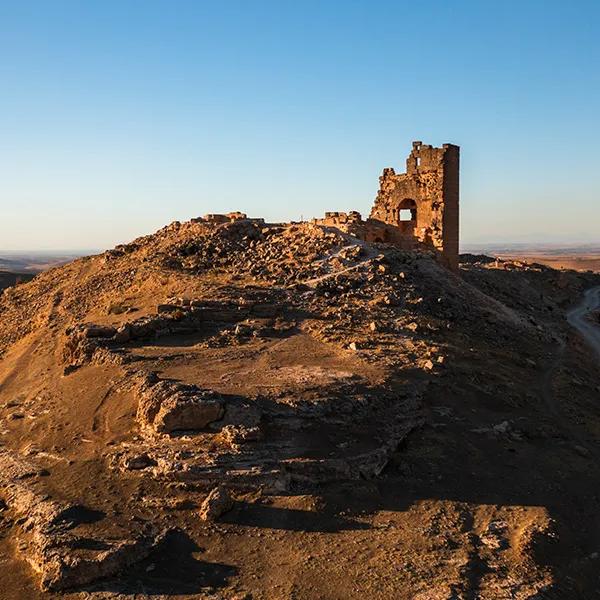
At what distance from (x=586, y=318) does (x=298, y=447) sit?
25411mm

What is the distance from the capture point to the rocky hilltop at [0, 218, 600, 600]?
828 cm

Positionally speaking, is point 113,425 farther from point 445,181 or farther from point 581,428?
point 445,181

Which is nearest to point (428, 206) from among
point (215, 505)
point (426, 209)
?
point (426, 209)

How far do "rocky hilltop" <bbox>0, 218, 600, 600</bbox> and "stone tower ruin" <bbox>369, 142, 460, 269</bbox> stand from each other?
695cm

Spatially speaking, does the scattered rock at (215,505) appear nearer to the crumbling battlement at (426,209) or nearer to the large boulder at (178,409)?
the large boulder at (178,409)

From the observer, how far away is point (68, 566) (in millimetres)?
8102

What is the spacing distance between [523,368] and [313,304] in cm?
560

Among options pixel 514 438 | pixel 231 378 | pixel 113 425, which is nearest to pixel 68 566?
pixel 113 425

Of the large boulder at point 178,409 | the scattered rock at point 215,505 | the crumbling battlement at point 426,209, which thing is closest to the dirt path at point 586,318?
the crumbling battlement at point 426,209

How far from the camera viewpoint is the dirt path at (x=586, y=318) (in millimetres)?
26109

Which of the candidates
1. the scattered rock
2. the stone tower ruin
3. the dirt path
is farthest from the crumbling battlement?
the scattered rock

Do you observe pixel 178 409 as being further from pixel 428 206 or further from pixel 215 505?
pixel 428 206

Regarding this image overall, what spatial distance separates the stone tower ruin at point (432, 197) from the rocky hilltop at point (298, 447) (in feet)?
22.8

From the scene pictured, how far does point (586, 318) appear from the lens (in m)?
31.6
